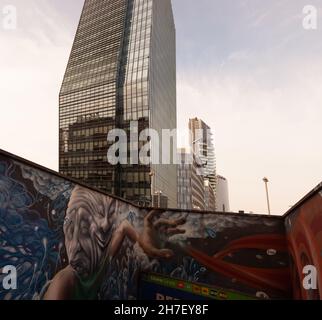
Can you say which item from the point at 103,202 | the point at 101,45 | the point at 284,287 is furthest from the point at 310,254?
the point at 101,45

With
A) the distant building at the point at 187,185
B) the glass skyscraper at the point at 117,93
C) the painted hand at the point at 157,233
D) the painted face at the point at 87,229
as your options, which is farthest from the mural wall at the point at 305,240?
the distant building at the point at 187,185

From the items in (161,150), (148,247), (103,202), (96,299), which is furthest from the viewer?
(161,150)

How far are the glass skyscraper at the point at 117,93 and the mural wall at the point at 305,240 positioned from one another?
195ft

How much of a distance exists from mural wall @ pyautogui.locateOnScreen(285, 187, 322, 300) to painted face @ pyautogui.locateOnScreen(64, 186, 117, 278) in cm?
793

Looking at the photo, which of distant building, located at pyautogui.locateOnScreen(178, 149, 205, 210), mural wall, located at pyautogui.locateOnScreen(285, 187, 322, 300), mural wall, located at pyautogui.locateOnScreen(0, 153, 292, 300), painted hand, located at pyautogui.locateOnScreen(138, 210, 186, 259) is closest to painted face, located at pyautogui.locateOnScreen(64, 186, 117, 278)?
mural wall, located at pyautogui.locateOnScreen(0, 153, 292, 300)

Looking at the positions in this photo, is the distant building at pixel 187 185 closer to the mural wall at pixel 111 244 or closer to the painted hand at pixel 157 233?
the painted hand at pixel 157 233

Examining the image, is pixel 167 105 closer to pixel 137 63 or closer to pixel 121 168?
pixel 137 63

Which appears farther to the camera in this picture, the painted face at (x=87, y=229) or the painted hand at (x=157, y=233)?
the painted hand at (x=157, y=233)

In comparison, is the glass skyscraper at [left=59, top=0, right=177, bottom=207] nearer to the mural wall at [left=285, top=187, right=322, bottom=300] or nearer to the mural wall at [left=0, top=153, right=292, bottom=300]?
the mural wall at [left=0, top=153, right=292, bottom=300]

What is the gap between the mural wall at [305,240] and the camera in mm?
9039

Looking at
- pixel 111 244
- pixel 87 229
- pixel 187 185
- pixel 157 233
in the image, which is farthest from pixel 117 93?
pixel 87 229

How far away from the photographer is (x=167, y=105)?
97.9 meters

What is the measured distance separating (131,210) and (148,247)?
8.45 ft

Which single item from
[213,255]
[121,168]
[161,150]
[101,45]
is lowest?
[213,255]
